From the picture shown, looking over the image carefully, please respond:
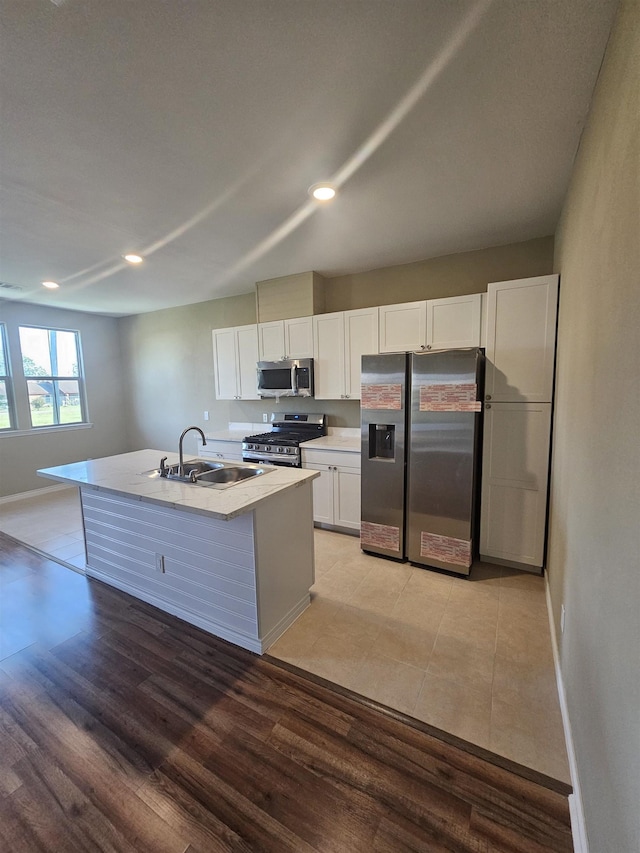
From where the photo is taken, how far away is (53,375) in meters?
5.36

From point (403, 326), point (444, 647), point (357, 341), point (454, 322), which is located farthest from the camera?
point (357, 341)

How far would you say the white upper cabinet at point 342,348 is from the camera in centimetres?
357

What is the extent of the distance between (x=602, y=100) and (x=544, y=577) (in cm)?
282

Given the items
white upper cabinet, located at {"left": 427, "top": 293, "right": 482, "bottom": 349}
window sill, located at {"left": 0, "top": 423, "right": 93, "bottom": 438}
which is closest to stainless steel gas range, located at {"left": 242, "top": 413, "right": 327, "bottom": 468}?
white upper cabinet, located at {"left": 427, "top": 293, "right": 482, "bottom": 349}

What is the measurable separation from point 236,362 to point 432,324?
2.45 metres

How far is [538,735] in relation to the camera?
153cm

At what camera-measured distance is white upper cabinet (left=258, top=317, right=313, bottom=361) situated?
3924 mm

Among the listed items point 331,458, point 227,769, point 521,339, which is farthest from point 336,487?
point 227,769

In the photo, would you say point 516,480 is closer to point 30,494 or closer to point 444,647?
point 444,647

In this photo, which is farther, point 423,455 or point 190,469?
point 423,455

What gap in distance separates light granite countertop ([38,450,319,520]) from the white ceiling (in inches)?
72.4

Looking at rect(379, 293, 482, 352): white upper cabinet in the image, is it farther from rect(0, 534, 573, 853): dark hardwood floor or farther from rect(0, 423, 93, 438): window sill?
rect(0, 423, 93, 438): window sill

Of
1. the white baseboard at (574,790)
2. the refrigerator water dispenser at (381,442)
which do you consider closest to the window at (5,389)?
the refrigerator water dispenser at (381,442)

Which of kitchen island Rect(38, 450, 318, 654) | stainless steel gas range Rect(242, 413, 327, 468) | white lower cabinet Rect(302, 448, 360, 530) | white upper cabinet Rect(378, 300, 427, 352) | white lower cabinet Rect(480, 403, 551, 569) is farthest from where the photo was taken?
stainless steel gas range Rect(242, 413, 327, 468)
